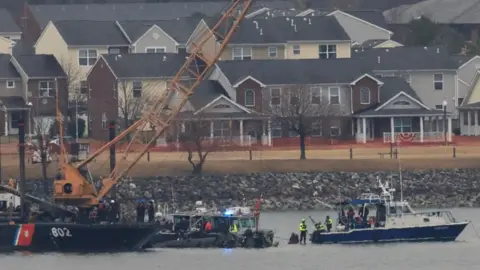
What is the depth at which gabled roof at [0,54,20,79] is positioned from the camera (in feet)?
402

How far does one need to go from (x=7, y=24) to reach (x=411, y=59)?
1918 inches

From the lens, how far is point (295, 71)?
11931 cm

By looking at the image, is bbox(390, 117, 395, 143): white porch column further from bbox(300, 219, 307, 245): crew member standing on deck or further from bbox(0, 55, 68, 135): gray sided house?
bbox(300, 219, 307, 245): crew member standing on deck

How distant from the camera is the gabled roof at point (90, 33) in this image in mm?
130625

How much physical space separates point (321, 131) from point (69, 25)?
25449 mm

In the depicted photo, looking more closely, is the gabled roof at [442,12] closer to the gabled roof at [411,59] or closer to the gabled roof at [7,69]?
the gabled roof at [411,59]

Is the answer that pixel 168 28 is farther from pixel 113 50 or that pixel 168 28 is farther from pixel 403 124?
pixel 403 124

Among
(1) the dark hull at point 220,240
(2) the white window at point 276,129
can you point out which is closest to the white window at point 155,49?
(2) the white window at point 276,129

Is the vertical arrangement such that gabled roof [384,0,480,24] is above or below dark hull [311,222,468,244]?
above

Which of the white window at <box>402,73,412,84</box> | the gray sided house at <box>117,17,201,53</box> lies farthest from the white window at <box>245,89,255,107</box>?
the gray sided house at <box>117,17,201,53</box>

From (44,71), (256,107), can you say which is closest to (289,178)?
(256,107)

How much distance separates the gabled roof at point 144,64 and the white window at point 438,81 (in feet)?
50.1

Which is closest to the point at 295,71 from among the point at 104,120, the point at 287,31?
the point at 104,120

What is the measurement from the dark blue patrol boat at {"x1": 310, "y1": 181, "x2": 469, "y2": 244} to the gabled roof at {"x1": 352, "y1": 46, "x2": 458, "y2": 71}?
47.4 meters
